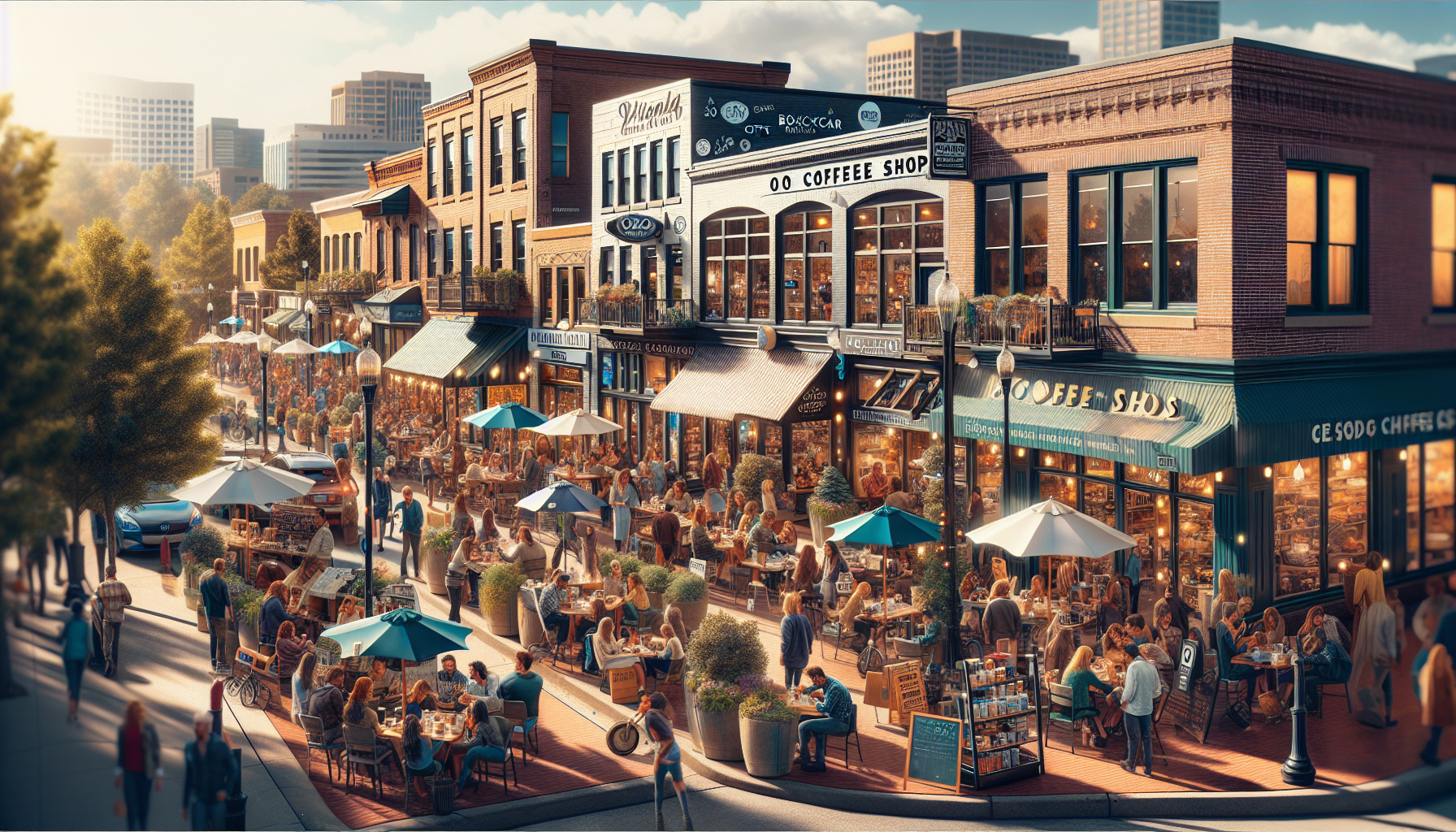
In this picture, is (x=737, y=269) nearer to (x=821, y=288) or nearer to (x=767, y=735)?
(x=821, y=288)

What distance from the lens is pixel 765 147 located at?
3616cm

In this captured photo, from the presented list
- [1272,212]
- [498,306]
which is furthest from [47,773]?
[498,306]

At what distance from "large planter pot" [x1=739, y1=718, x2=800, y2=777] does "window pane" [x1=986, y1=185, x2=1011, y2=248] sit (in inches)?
527

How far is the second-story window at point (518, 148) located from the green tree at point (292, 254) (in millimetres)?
26499

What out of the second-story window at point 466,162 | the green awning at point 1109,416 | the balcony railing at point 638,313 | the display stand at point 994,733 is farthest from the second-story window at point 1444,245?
the second-story window at point 466,162

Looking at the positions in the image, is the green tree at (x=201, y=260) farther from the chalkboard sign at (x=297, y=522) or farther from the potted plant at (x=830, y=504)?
the potted plant at (x=830, y=504)

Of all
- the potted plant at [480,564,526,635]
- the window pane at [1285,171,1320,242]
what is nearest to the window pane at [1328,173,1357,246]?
the window pane at [1285,171,1320,242]

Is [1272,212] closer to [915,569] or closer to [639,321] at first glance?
[915,569]

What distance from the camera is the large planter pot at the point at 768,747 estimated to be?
1455 centimetres

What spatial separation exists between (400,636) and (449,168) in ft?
132

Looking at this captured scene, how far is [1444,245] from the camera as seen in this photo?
7148mm

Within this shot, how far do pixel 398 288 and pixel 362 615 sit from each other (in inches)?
1485

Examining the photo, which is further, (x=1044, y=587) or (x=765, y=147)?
(x=765, y=147)

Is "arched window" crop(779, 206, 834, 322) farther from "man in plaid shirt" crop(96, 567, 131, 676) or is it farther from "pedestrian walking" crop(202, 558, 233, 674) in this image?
"man in plaid shirt" crop(96, 567, 131, 676)
